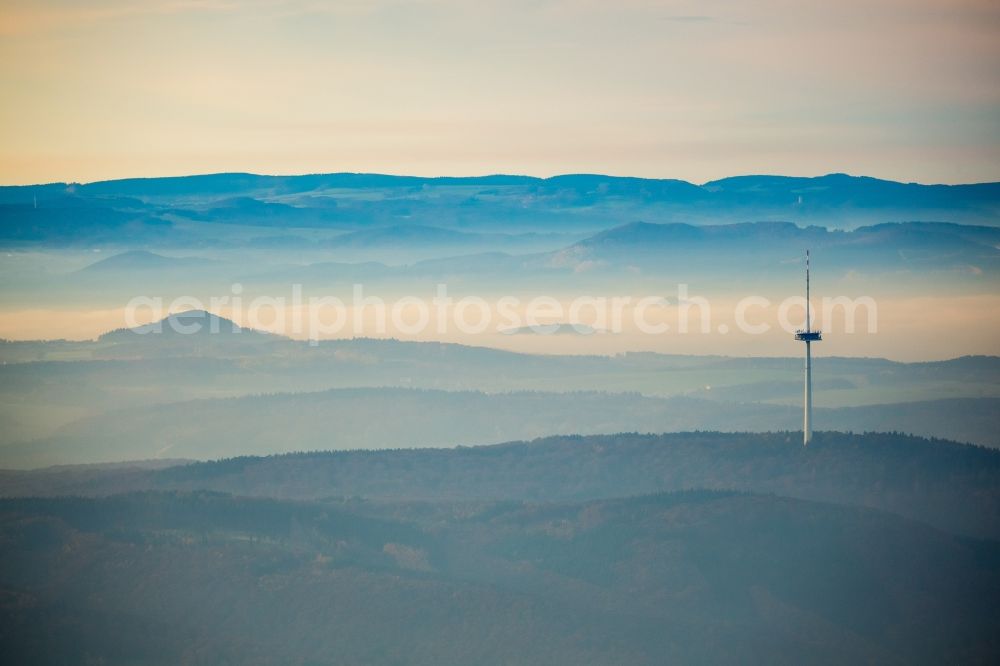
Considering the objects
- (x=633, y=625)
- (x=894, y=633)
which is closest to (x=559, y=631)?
(x=633, y=625)

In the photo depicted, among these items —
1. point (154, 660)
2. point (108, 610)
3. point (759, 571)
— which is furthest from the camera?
point (759, 571)

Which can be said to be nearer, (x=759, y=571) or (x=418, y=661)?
(x=418, y=661)

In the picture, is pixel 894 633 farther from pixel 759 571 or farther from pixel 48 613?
pixel 48 613

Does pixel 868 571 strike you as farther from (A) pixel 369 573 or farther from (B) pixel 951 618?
(A) pixel 369 573

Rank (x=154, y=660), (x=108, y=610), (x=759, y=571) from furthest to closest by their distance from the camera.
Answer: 1. (x=759, y=571)
2. (x=108, y=610)
3. (x=154, y=660)

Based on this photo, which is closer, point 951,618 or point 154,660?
point 154,660

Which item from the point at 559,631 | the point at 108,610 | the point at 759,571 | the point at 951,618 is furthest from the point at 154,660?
the point at 951,618
